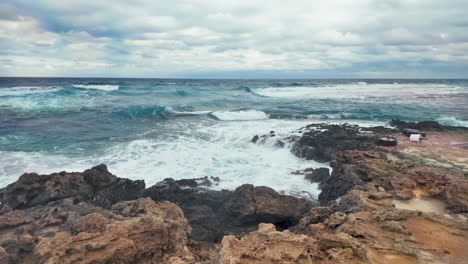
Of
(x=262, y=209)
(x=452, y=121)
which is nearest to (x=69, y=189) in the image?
(x=262, y=209)

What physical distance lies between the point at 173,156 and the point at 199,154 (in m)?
1.11

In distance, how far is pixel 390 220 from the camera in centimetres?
458

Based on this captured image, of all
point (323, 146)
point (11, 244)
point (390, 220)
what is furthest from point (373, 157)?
point (11, 244)

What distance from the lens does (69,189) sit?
7578 mm

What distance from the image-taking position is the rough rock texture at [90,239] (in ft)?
13.7

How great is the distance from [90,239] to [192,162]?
803 centimetres

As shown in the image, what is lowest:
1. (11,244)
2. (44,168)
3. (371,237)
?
(44,168)

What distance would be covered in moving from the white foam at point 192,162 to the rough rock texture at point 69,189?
1623mm

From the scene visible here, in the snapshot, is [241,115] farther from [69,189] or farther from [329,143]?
[69,189]

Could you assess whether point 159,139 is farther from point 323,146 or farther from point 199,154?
point 323,146

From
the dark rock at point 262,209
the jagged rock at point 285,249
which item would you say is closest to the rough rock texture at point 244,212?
the dark rock at point 262,209

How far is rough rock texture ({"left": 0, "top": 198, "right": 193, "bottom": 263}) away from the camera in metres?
4.18

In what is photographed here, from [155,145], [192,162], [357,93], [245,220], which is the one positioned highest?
[357,93]

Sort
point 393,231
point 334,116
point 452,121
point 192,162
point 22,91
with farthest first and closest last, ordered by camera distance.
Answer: point 22,91 → point 334,116 → point 452,121 → point 192,162 → point 393,231
